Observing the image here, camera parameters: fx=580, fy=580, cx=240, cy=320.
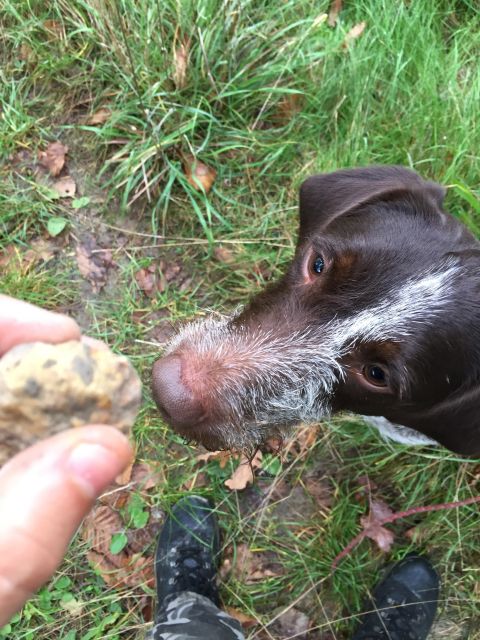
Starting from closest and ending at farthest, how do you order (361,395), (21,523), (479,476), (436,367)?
(21,523)
(436,367)
(361,395)
(479,476)

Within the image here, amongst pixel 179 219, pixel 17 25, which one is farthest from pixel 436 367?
pixel 17 25

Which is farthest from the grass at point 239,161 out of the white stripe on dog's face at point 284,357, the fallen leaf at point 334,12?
the white stripe on dog's face at point 284,357

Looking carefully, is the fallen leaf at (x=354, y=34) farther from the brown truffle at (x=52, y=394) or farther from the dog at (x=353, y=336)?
the brown truffle at (x=52, y=394)

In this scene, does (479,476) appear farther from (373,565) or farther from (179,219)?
(179,219)

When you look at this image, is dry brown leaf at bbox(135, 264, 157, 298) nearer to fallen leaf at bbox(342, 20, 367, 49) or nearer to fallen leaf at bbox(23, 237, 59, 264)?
fallen leaf at bbox(23, 237, 59, 264)

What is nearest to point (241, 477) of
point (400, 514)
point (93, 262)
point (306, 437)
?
point (306, 437)
